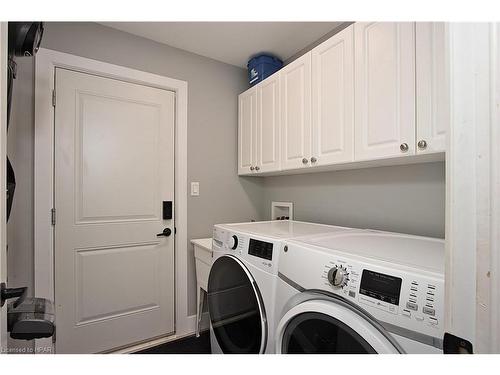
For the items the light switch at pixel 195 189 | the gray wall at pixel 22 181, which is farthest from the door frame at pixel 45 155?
the light switch at pixel 195 189

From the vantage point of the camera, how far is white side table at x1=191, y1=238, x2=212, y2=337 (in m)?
1.77

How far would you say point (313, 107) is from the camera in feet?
4.92

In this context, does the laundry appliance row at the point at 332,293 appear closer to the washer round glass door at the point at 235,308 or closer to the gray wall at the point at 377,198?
the washer round glass door at the point at 235,308

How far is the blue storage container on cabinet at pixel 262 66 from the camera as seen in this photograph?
2.01 metres

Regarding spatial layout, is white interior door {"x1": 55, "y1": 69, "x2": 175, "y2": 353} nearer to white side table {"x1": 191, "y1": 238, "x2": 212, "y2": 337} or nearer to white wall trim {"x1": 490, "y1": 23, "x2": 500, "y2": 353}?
white side table {"x1": 191, "y1": 238, "x2": 212, "y2": 337}

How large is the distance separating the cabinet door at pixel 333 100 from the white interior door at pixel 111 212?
1148 mm

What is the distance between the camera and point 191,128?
2041 millimetres

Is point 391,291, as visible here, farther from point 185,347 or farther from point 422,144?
point 185,347

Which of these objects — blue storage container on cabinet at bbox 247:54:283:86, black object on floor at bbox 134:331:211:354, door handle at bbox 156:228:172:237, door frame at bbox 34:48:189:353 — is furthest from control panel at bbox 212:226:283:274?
blue storage container on cabinet at bbox 247:54:283:86

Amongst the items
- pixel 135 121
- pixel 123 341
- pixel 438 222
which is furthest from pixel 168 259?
pixel 438 222

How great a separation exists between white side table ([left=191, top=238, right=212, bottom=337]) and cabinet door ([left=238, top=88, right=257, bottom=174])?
2.33ft

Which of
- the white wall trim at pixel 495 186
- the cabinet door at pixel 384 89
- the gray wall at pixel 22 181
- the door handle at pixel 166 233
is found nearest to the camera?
the white wall trim at pixel 495 186

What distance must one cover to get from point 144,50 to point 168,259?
160cm

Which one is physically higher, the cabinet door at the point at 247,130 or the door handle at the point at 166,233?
the cabinet door at the point at 247,130
